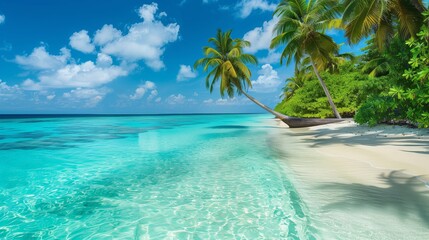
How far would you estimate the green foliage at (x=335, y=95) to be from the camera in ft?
63.6

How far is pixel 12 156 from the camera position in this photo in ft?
32.2

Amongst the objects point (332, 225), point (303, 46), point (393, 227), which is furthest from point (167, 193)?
point (303, 46)

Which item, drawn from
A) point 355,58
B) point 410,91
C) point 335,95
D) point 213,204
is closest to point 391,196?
point 213,204

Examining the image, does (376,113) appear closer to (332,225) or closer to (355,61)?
(332,225)

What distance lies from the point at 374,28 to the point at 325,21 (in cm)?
378

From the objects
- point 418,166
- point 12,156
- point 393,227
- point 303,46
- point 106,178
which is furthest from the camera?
point 303,46

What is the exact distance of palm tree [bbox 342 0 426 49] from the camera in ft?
30.2

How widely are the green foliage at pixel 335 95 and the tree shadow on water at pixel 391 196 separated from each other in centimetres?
1524

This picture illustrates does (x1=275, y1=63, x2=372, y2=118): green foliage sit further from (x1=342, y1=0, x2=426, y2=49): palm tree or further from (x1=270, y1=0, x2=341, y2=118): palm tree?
(x1=342, y1=0, x2=426, y2=49): palm tree

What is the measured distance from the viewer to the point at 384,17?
11117mm

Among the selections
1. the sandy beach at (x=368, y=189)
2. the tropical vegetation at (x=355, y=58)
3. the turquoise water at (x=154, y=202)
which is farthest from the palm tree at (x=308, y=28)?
the turquoise water at (x=154, y=202)

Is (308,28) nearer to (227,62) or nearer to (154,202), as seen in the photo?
(227,62)

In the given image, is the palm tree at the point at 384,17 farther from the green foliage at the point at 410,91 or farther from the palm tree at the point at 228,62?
the palm tree at the point at 228,62

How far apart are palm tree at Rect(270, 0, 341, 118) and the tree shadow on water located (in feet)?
42.9
